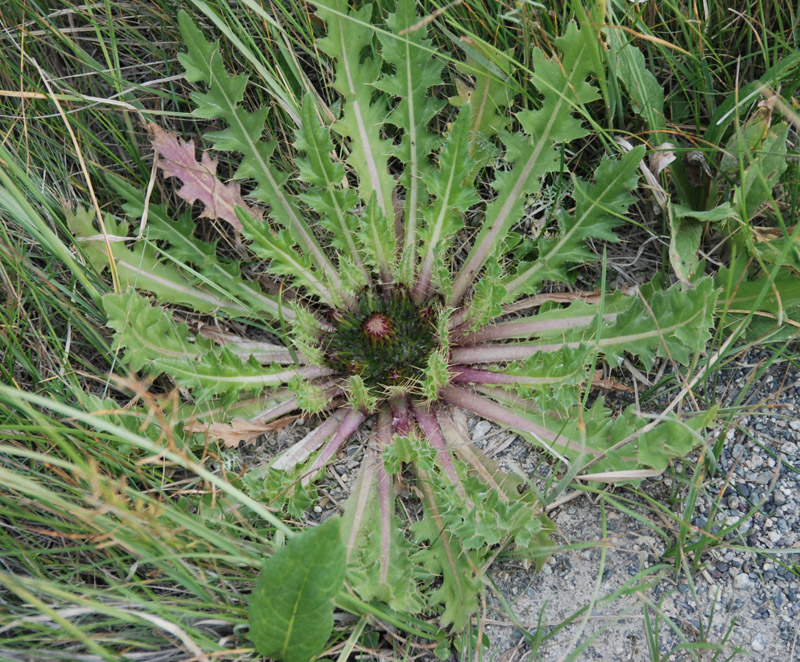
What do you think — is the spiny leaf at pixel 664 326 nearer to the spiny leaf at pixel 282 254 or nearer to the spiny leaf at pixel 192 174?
the spiny leaf at pixel 282 254

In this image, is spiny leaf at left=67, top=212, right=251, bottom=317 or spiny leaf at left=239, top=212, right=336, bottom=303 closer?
spiny leaf at left=239, top=212, right=336, bottom=303

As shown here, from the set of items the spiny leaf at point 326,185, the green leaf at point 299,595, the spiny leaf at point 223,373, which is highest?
the spiny leaf at point 326,185

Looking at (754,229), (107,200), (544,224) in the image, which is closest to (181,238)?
(107,200)

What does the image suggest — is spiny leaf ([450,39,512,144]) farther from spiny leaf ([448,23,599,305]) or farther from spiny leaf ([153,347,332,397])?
spiny leaf ([153,347,332,397])

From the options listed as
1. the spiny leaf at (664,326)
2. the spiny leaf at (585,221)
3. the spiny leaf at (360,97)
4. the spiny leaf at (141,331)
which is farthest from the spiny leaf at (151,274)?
the spiny leaf at (664,326)

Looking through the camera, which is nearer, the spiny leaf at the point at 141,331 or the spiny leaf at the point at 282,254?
the spiny leaf at the point at 141,331

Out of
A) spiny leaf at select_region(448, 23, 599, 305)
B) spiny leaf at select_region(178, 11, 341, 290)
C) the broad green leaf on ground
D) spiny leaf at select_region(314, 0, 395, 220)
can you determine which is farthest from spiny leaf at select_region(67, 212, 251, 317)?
the broad green leaf on ground

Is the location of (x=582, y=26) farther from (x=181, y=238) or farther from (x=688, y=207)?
(x=181, y=238)

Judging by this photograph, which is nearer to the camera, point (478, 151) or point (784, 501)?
point (784, 501)

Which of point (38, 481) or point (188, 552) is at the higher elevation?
point (38, 481)
